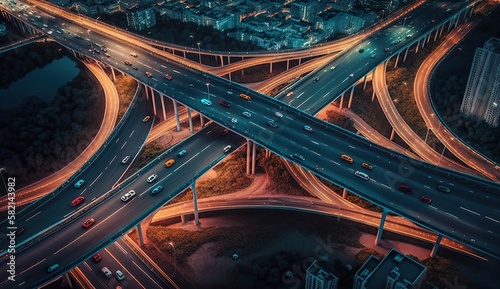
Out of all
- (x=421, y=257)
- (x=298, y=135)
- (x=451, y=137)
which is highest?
(x=298, y=135)

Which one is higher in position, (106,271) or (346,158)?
(346,158)

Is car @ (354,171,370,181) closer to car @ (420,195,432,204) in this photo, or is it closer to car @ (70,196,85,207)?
car @ (420,195,432,204)

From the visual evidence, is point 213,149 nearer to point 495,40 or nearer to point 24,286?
point 24,286

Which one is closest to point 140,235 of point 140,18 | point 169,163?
point 169,163

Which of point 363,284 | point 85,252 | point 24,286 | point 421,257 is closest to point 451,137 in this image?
point 421,257

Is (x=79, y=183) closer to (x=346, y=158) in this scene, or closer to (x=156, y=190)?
(x=156, y=190)
